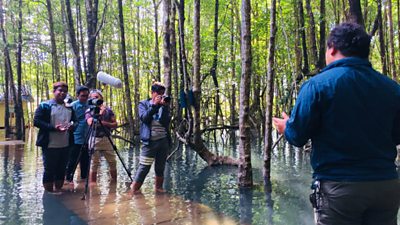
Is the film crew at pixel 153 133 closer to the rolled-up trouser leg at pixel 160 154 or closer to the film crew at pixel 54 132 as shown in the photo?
the rolled-up trouser leg at pixel 160 154

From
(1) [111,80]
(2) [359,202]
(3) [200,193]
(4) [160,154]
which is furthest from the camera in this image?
(1) [111,80]

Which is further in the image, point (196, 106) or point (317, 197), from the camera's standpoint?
point (196, 106)

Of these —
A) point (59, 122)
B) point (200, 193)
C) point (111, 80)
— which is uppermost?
point (111, 80)

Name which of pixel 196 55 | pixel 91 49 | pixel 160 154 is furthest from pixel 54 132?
pixel 91 49

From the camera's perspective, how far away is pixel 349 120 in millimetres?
1883

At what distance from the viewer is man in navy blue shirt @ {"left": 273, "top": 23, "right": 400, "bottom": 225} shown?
1.86 meters

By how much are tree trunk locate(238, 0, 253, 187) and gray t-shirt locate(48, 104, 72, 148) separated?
8.75ft

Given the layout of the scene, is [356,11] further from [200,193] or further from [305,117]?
[305,117]

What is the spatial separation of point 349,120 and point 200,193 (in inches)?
169

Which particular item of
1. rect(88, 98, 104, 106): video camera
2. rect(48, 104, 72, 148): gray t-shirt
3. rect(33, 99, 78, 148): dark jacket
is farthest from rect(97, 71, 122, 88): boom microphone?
rect(33, 99, 78, 148): dark jacket

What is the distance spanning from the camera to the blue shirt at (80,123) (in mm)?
6457

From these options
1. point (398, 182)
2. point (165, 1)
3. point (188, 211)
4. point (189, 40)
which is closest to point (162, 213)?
point (188, 211)

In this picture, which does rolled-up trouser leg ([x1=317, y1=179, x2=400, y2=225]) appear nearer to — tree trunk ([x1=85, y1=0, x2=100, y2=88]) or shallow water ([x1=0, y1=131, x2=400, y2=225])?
shallow water ([x1=0, y1=131, x2=400, y2=225])

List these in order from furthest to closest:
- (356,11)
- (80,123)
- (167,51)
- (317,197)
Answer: (167,51), (80,123), (356,11), (317,197)
